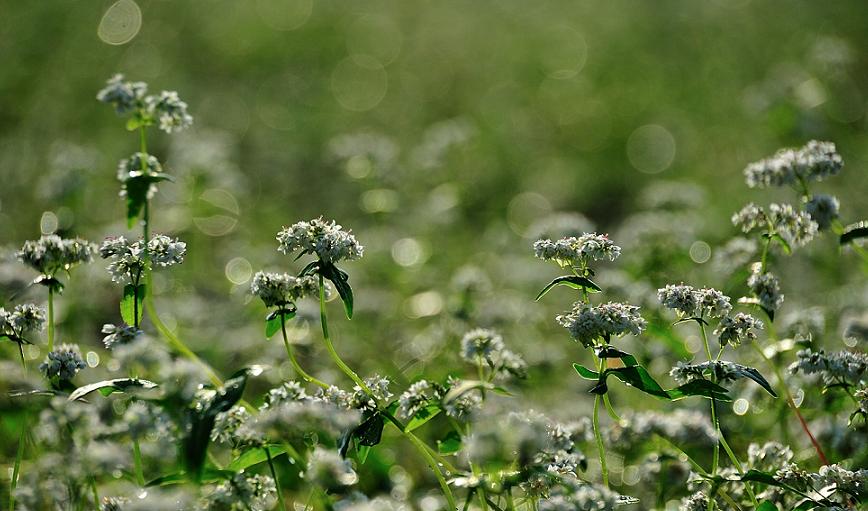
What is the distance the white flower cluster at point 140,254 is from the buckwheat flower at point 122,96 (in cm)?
50

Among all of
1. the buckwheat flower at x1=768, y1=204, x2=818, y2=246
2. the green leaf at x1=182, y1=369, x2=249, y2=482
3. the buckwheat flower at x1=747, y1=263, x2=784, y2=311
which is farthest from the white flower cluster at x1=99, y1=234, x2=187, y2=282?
the buckwheat flower at x1=768, y1=204, x2=818, y2=246

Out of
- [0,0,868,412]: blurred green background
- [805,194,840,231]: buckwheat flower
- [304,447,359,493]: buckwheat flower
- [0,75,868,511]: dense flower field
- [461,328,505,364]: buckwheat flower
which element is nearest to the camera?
[304,447,359,493]: buckwheat flower

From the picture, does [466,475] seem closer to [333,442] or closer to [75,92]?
[333,442]

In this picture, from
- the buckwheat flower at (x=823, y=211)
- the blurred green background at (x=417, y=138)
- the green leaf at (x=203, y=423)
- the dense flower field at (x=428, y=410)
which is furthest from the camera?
the blurred green background at (x=417, y=138)

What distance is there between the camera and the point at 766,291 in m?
3.62

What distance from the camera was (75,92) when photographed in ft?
38.5

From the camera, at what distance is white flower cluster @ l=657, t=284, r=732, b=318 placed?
3.31 m

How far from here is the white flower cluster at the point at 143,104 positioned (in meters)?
3.53

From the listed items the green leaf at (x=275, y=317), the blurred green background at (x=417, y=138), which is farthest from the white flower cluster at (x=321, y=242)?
the blurred green background at (x=417, y=138)

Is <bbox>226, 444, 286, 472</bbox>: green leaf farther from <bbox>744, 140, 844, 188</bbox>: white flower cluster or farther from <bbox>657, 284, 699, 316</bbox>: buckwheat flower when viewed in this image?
<bbox>744, 140, 844, 188</bbox>: white flower cluster

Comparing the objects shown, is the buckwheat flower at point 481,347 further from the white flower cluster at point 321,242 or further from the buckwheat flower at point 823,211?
the buckwheat flower at point 823,211

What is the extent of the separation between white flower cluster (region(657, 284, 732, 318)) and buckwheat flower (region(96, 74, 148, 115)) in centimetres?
206

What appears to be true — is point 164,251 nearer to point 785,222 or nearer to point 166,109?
point 166,109

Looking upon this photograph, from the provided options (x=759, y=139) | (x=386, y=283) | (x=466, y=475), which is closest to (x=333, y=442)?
(x=466, y=475)
